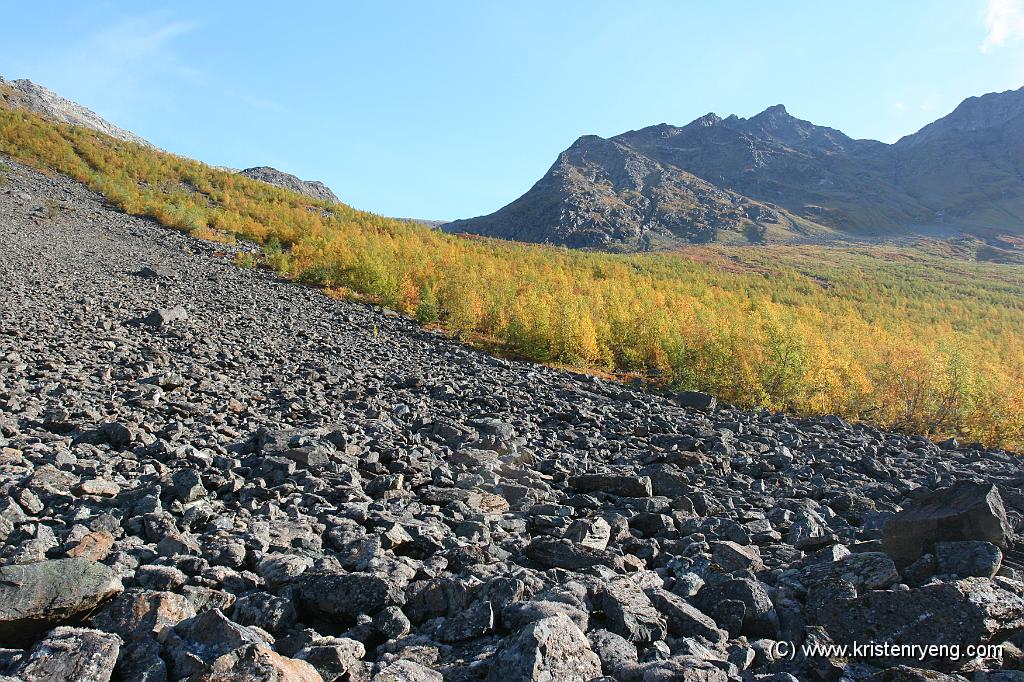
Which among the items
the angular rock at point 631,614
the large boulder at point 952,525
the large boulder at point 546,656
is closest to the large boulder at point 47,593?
the large boulder at point 546,656

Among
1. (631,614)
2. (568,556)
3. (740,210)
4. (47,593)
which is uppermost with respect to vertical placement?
(740,210)

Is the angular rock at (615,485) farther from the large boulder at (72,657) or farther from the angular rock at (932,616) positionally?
the large boulder at (72,657)

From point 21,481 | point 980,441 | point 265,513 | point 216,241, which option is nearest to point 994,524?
point 265,513

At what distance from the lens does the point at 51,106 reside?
2680 inches

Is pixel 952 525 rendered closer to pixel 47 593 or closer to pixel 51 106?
pixel 47 593

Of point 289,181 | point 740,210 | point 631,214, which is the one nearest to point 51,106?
point 289,181

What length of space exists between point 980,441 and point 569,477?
18223 millimetres

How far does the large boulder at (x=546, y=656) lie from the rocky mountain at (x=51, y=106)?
260 feet

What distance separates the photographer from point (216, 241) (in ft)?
103

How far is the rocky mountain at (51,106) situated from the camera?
61.5 metres

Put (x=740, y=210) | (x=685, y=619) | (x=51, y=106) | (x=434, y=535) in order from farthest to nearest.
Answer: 1. (x=740, y=210)
2. (x=51, y=106)
3. (x=434, y=535)
4. (x=685, y=619)

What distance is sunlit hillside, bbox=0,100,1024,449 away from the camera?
1983cm

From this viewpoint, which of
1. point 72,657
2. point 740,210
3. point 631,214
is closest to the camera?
point 72,657

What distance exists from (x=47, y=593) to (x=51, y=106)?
9070 cm
